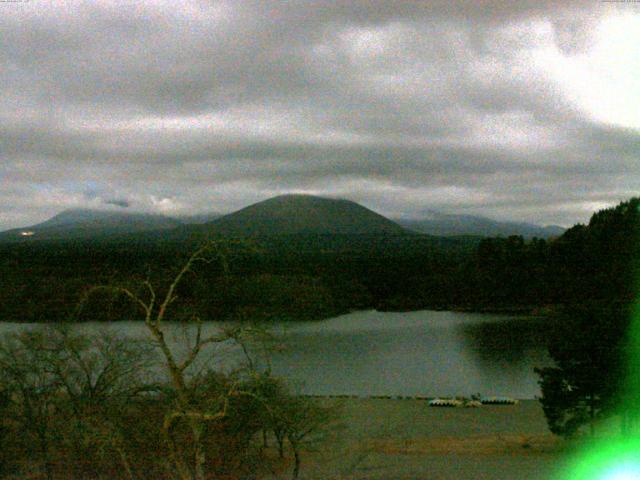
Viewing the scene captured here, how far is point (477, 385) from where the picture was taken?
2058cm

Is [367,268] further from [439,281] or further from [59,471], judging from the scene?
[59,471]

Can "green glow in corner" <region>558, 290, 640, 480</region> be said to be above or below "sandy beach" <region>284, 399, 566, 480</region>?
above

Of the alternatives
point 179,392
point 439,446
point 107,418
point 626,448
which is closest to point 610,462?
point 626,448

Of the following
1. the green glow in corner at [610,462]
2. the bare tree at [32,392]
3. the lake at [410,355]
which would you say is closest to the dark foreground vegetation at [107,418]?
the bare tree at [32,392]

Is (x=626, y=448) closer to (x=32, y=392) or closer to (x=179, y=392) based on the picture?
(x=179, y=392)

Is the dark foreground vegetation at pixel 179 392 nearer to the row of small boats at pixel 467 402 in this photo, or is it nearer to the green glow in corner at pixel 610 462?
the green glow in corner at pixel 610 462

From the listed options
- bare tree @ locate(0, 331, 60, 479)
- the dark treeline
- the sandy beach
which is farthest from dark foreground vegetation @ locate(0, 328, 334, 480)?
the dark treeline

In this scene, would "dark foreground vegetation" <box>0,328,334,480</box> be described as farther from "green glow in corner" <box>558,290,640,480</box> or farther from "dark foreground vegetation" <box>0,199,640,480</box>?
"green glow in corner" <box>558,290,640,480</box>

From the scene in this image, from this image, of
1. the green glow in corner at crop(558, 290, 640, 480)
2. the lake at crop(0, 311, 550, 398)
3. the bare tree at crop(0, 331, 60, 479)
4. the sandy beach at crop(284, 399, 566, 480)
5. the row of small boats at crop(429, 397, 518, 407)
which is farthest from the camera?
the lake at crop(0, 311, 550, 398)

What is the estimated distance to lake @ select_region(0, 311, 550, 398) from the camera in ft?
66.1

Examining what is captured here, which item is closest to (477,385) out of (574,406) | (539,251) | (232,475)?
(574,406)

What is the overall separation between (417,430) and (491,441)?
2353mm

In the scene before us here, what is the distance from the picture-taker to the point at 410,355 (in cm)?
2606

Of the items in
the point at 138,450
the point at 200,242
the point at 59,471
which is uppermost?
the point at 200,242
